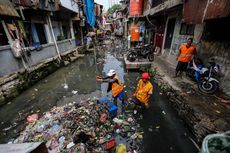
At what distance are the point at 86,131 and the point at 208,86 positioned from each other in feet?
14.4

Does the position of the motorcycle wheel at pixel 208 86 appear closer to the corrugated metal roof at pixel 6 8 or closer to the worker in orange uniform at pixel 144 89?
the worker in orange uniform at pixel 144 89

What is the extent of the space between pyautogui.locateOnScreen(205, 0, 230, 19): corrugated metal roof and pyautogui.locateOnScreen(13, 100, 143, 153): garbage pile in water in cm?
361

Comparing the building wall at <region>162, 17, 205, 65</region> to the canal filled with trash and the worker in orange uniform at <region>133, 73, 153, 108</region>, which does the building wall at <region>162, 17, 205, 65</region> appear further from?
the worker in orange uniform at <region>133, 73, 153, 108</region>

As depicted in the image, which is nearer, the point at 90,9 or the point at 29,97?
the point at 29,97

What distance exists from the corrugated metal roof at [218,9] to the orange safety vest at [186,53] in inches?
70.3

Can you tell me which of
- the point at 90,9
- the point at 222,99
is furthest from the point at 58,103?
the point at 90,9

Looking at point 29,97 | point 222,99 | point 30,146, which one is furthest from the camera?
point 29,97

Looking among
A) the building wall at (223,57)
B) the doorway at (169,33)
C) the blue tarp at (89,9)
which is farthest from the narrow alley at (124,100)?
the blue tarp at (89,9)

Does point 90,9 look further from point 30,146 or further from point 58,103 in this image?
point 30,146

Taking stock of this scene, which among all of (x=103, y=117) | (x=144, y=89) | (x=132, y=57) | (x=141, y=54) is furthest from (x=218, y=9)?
(x=141, y=54)

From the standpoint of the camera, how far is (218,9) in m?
2.94

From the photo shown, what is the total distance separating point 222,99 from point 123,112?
129 inches

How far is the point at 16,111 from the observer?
15.0ft

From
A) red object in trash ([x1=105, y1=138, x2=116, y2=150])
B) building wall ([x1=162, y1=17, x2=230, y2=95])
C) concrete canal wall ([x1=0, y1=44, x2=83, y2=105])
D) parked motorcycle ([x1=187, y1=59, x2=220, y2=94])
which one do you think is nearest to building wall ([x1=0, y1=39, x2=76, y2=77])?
concrete canal wall ([x1=0, y1=44, x2=83, y2=105])
